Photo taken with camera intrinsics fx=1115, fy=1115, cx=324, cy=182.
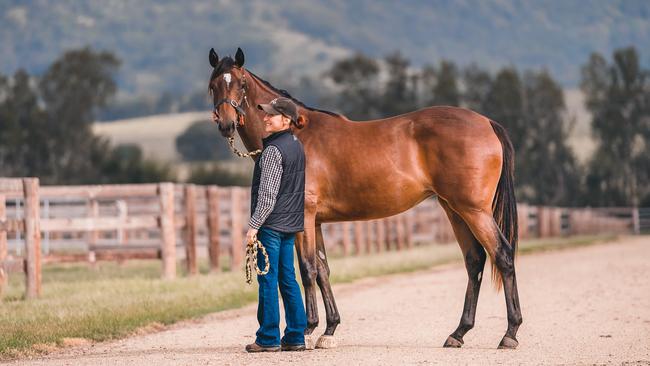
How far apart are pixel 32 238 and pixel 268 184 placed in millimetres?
6592

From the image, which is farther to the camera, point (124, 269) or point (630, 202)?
point (630, 202)

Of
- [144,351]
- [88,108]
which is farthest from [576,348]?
[88,108]

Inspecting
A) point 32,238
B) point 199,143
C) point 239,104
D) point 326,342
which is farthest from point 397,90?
point 326,342

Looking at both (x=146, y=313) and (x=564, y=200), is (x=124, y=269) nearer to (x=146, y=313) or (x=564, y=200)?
(x=146, y=313)

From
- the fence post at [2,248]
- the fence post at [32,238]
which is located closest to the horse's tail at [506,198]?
the fence post at [32,238]

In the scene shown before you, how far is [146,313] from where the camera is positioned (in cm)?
1257

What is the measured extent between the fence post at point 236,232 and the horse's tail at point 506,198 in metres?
11.0

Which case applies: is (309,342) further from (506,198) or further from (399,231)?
(399,231)

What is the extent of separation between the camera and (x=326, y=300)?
968 centimetres

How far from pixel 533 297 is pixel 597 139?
58978 millimetres

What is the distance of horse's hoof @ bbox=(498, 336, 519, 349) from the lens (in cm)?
924

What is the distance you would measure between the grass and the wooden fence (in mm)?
516

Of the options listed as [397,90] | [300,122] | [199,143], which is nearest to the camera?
[300,122]

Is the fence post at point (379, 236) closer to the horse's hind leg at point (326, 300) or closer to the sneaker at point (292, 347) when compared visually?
the horse's hind leg at point (326, 300)
